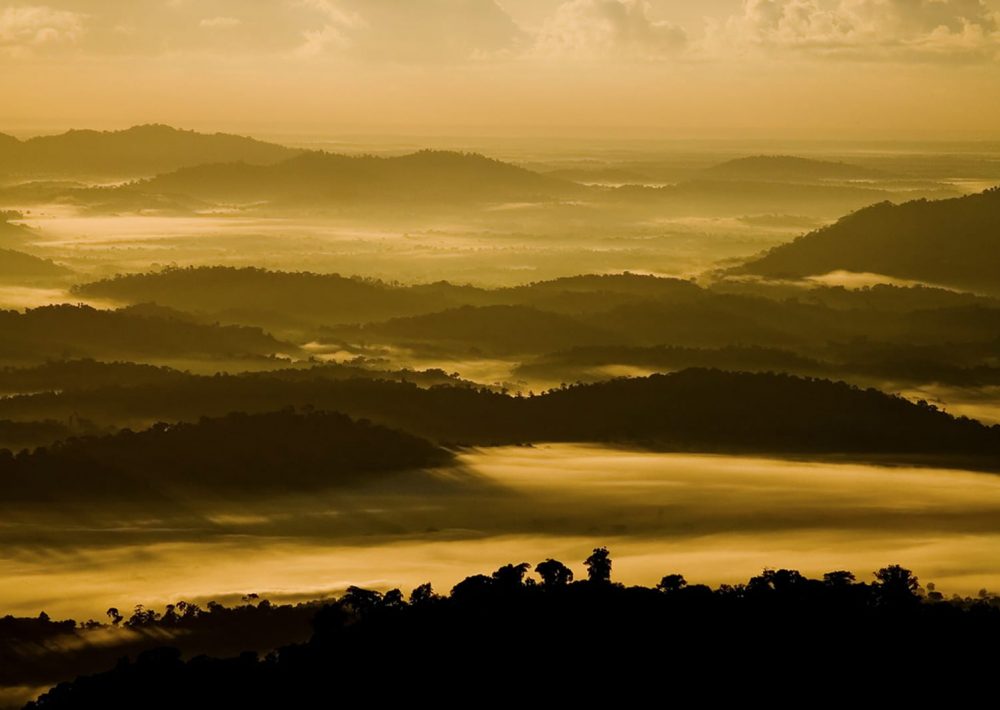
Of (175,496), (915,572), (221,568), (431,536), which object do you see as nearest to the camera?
(915,572)

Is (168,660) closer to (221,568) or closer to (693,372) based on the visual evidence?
(221,568)

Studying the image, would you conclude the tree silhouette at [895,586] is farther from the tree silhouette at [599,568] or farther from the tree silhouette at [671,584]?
the tree silhouette at [599,568]

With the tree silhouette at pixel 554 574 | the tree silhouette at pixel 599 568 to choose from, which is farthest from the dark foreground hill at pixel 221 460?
the tree silhouette at pixel 554 574

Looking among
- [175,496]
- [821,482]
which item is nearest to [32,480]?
[175,496]

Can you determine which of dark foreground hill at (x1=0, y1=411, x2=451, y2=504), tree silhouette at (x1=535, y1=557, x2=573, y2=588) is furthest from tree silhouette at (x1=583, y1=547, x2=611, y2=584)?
dark foreground hill at (x1=0, y1=411, x2=451, y2=504)

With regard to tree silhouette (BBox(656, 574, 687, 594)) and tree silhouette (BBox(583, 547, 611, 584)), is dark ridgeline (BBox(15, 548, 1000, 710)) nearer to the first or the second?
tree silhouette (BBox(656, 574, 687, 594))

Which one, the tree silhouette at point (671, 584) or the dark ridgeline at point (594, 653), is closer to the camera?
the dark ridgeline at point (594, 653)

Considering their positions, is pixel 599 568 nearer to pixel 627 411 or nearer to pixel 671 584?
pixel 671 584
